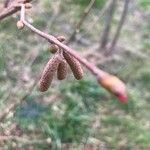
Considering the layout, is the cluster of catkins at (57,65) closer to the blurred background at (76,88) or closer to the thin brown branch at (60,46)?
the thin brown branch at (60,46)

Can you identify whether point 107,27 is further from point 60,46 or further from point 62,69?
point 60,46

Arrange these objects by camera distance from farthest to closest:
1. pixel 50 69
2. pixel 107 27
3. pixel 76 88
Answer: pixel 107 27 < pixel 76 88 < pixel 50 69

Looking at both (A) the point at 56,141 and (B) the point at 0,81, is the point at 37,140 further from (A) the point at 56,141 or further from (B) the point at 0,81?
(B) the point at 0,81

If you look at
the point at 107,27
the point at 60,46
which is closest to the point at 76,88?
the point at 107,27

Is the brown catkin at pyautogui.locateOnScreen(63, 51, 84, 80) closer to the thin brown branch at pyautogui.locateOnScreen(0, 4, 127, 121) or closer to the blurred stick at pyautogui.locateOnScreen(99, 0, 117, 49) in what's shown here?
the thin brown branch at pyautogui.locateOnScreen(0, 4, 127, 121)

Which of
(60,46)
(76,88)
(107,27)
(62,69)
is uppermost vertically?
(60,46)

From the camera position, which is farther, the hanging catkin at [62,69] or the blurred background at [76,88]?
the blurred background at [76,88]

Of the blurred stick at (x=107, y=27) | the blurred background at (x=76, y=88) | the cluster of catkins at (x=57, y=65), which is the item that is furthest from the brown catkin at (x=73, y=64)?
the blurred stick at (x=107, y=27)

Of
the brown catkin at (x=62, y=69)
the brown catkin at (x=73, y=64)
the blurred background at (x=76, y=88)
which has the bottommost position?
the blurred background at (x=76, y=88)
